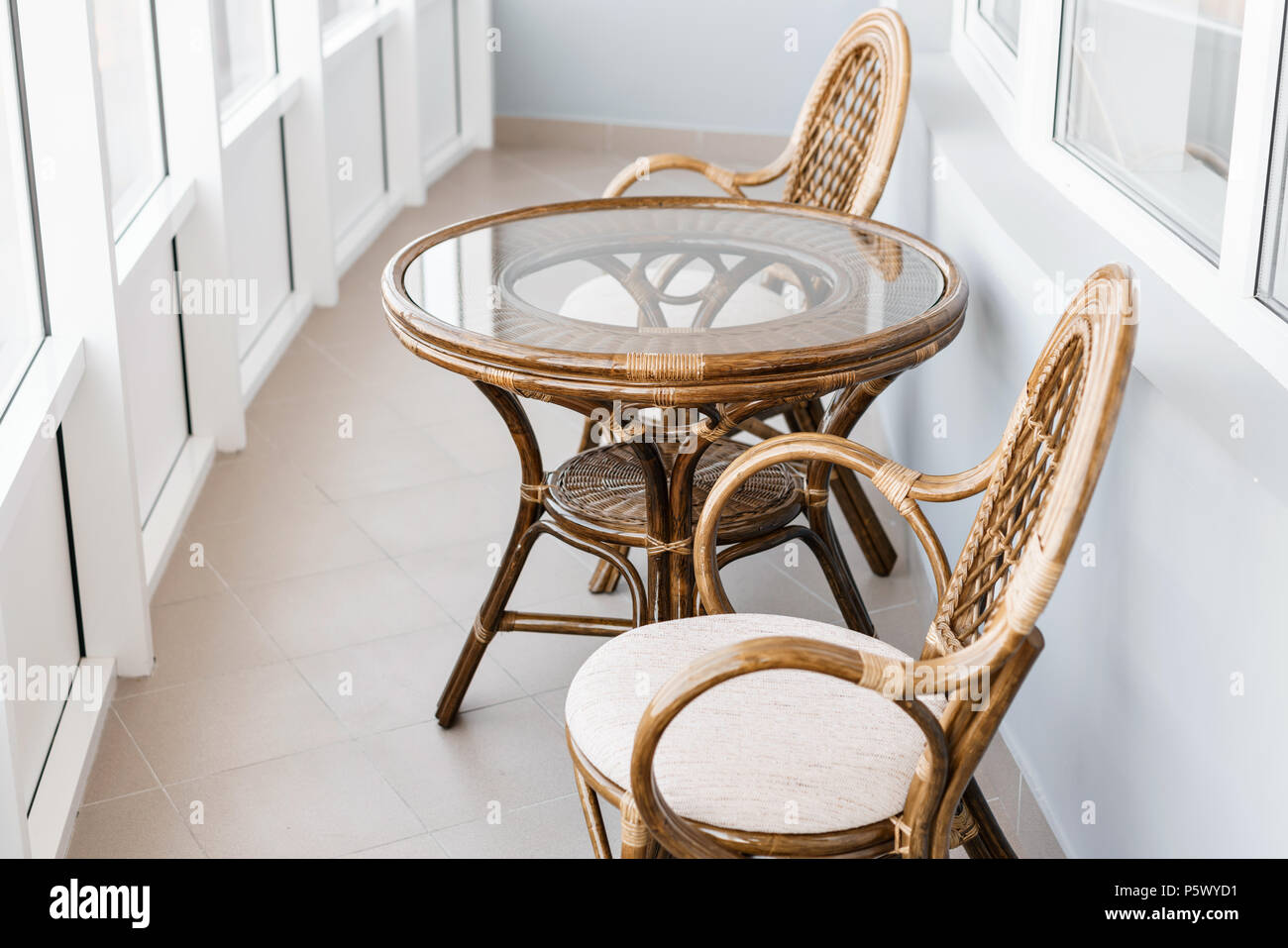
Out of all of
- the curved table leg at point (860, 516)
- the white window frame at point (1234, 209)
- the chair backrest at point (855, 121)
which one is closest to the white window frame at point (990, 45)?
the chair backrest at point (855, 121)

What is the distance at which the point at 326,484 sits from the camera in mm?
3363

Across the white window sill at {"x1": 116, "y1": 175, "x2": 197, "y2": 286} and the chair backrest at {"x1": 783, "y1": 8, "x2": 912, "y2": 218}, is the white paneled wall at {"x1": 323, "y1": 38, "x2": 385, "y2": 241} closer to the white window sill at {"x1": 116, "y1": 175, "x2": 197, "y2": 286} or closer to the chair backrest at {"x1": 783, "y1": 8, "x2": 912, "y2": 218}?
the white window sill at {"x1": 116, "y1": 175, "x2": 197, "y2": 286}

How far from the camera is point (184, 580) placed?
2.93 meters

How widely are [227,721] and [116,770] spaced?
0.20 metres

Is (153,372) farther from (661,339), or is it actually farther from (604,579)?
(661,339)

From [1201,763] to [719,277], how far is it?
1.10m

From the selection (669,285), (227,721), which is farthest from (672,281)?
(227,721)

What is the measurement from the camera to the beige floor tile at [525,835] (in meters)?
2.14

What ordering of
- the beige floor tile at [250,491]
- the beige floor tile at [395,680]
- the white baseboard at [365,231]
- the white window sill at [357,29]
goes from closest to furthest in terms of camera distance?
the beige floor tile at [395,680] → the beige floor tile at [250,491] → the white window sill at [357,29] → the white baseboard at [365,231]

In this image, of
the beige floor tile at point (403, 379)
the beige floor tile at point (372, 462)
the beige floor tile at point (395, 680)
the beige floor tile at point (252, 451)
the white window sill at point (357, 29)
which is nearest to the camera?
the beige floor tile at point (395, 680)

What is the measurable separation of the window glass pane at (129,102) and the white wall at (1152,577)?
5.59 feet

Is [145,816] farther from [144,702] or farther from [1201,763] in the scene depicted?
[1201,763]

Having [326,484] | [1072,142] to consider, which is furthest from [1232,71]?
[326,484]

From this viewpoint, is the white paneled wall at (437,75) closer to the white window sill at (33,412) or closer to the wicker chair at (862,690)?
the white window sill at (33,412)
